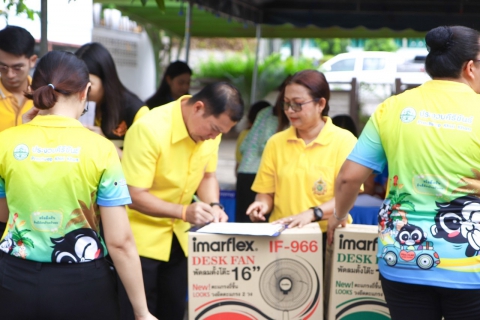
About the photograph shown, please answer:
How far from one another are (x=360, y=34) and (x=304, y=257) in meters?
6.33

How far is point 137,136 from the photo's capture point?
291 centimetres

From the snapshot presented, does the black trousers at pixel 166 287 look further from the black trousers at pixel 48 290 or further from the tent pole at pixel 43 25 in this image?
the tent pole at pixel 43 25

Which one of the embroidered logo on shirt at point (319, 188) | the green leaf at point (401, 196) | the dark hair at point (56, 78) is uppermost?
the dark hair at point (56, 78)

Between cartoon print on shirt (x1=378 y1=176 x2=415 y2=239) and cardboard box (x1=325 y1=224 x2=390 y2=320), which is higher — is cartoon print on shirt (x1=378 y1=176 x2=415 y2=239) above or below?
above

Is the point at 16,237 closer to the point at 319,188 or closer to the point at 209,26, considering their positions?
the point at 319,188

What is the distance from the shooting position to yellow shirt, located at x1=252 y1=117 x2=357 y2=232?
3.12m

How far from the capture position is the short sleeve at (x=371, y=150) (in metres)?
2.32

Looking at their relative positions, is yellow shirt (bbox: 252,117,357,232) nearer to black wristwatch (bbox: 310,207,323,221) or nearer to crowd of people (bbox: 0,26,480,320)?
black wristwatch (bbox: 310,207,323,221)

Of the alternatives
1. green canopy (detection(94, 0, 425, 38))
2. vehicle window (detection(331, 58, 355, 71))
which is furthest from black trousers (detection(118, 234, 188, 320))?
green canopy (detection(94, 0, 425, 38))

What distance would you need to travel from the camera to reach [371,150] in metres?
2.33

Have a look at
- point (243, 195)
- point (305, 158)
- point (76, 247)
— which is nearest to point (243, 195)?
point (243, 195)

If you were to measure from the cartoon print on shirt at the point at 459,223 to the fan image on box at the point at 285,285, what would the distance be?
0.73 meters

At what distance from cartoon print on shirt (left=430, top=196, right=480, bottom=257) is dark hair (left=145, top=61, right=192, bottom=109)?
128 inches

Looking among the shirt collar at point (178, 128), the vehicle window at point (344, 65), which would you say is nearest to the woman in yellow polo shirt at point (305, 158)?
the shirt collar at point (178, 128)
